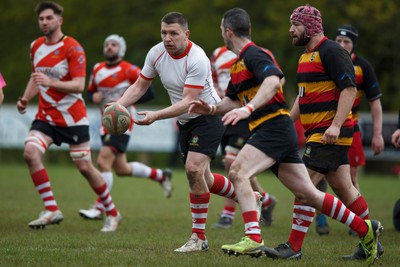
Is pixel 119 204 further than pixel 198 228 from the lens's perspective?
Yes

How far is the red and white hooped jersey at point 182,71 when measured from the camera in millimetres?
7305

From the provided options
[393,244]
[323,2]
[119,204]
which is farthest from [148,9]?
[393,244]

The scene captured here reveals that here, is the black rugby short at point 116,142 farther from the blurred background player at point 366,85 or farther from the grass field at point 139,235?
the blurred background player at point 366,85

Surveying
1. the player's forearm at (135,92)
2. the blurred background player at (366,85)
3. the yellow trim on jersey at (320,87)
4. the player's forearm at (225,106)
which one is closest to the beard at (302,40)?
the yellow trim on jersey at (320,87)

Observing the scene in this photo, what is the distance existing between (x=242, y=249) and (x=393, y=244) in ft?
8.54

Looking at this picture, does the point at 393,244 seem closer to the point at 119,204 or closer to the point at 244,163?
the point at 244,163

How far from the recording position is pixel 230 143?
34.3ft

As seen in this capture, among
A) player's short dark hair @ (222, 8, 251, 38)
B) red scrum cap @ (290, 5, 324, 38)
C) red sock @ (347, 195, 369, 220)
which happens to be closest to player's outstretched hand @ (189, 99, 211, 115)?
player's short dark hair @ (222, 8, 251, 38)

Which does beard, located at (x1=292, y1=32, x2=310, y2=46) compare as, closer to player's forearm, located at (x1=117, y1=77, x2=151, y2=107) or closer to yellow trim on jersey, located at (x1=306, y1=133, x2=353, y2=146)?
yellow trim on jersey, located at (x1=306, y1=133, x2=353, y2=146)

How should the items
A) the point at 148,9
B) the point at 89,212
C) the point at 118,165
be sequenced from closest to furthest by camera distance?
the point at 89,212
the point at 118,165
the point at 148,9

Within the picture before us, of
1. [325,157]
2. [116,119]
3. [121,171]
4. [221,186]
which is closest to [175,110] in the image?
[116,119]

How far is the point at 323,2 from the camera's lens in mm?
Answer: 26469

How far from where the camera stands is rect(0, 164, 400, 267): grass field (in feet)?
21.7

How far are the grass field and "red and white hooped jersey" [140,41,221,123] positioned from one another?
1.47 metres
